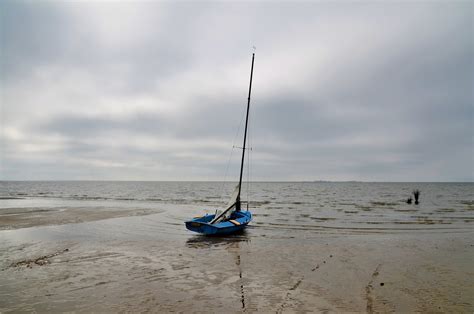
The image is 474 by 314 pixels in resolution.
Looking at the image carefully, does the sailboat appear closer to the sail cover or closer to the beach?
the sail cover

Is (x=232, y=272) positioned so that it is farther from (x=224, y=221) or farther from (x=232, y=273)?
(x=224, y=221)

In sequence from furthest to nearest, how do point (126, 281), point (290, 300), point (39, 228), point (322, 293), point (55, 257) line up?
1. point (39, 228)
2. point (55, 257)
3. point (126, 281)
4. point (322, 293)
5. point (290, 300)

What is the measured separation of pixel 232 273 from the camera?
11211 millimetres

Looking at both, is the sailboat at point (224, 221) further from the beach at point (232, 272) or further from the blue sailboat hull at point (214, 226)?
the beach at point (232, 272)

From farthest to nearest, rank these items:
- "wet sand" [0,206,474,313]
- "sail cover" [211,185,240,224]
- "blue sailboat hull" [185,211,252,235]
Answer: "sail cover" [211,185,240,224] → "blue sailboat hull" [185,211,252,235] → "wet sand" [0,206,474,313]

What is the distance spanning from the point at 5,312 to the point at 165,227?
16.4 meters

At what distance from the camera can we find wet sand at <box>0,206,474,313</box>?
8.27 metres

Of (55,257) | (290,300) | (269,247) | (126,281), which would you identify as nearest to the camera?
(290,300)

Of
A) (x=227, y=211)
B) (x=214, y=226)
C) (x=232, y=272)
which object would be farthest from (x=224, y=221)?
(x=232, y=272)

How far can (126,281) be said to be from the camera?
9.99m

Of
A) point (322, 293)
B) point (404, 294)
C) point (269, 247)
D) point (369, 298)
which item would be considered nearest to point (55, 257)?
point (269, 247)

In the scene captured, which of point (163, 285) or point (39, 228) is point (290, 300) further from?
point (39, 228)

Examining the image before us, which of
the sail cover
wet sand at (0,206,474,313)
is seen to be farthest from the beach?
the sail cover

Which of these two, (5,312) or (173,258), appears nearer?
(5,312)
